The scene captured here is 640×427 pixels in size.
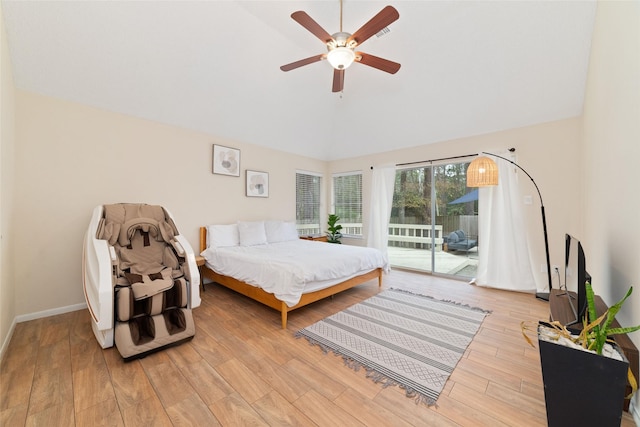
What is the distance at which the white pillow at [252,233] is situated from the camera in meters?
3.91

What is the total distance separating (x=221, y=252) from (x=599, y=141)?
4.21m

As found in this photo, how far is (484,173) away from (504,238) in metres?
1.15

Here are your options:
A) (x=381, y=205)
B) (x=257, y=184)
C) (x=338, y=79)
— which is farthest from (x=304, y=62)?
(x=381, y=205)

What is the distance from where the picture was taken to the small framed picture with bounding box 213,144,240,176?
12.9 feet

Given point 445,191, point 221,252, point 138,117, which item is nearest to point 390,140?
point 445,191

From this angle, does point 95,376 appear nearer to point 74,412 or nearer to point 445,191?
point 74,412

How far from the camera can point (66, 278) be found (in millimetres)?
2775

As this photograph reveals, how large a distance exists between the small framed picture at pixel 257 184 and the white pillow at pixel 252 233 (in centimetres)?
63

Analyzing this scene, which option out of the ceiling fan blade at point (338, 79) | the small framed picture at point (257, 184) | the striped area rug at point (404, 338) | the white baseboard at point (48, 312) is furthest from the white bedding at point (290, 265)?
the ceiling fan blade at point (338, 79)

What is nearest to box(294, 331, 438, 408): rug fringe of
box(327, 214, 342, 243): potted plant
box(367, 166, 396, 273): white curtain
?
box(367, 166, 396, 273): white curtain

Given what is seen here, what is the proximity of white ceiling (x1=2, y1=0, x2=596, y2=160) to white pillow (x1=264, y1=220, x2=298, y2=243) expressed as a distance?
160 centimetres

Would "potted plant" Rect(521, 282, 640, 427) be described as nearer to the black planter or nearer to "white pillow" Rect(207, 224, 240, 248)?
the black planter

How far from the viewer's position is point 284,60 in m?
3.25

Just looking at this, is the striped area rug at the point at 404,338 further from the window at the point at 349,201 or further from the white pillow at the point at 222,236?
the window at the point at 349,201
